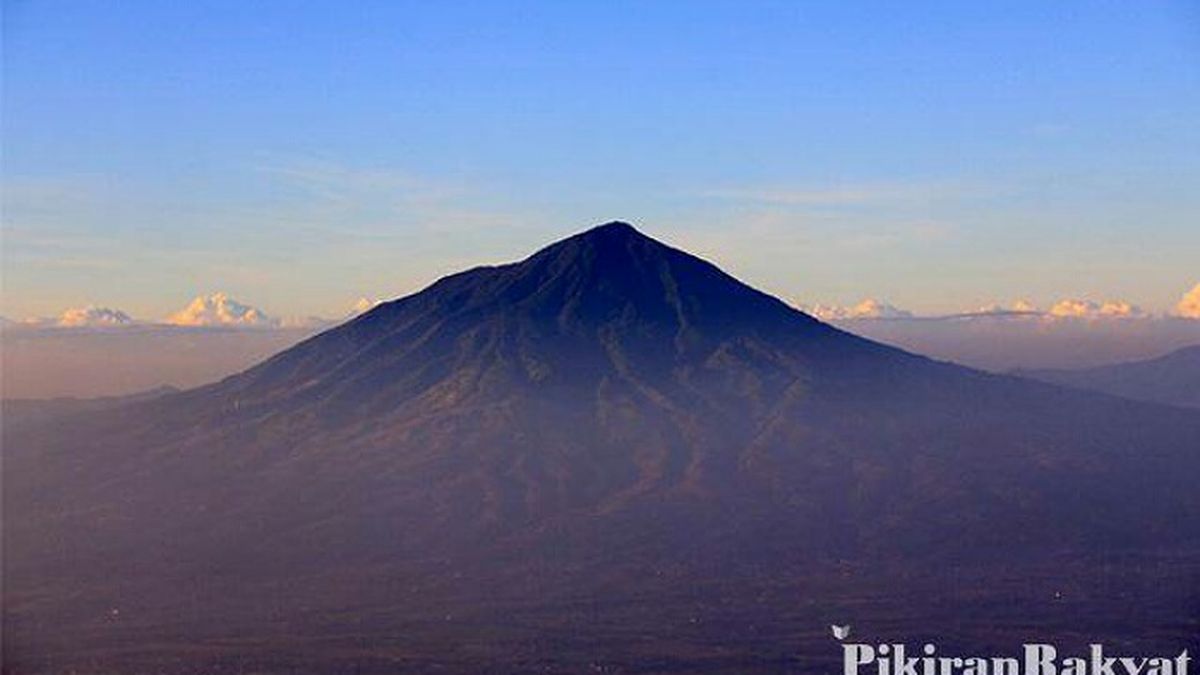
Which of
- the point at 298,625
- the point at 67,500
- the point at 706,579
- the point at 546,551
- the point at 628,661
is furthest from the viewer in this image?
the point at 67,500

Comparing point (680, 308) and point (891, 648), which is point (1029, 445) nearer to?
point (680, 308)

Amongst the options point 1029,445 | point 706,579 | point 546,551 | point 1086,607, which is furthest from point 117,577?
point 1029,445

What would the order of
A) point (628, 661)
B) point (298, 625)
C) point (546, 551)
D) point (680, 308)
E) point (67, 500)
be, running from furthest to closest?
point (680, 308)
point (67, 500)
point (546, 551)
point (298, 625)
point (628, 661)

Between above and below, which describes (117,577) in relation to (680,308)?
below

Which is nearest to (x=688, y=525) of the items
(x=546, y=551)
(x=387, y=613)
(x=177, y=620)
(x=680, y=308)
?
(x=546, y=551)

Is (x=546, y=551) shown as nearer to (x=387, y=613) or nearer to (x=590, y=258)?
(x=387, y=613)

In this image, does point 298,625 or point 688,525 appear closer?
point 298,625
